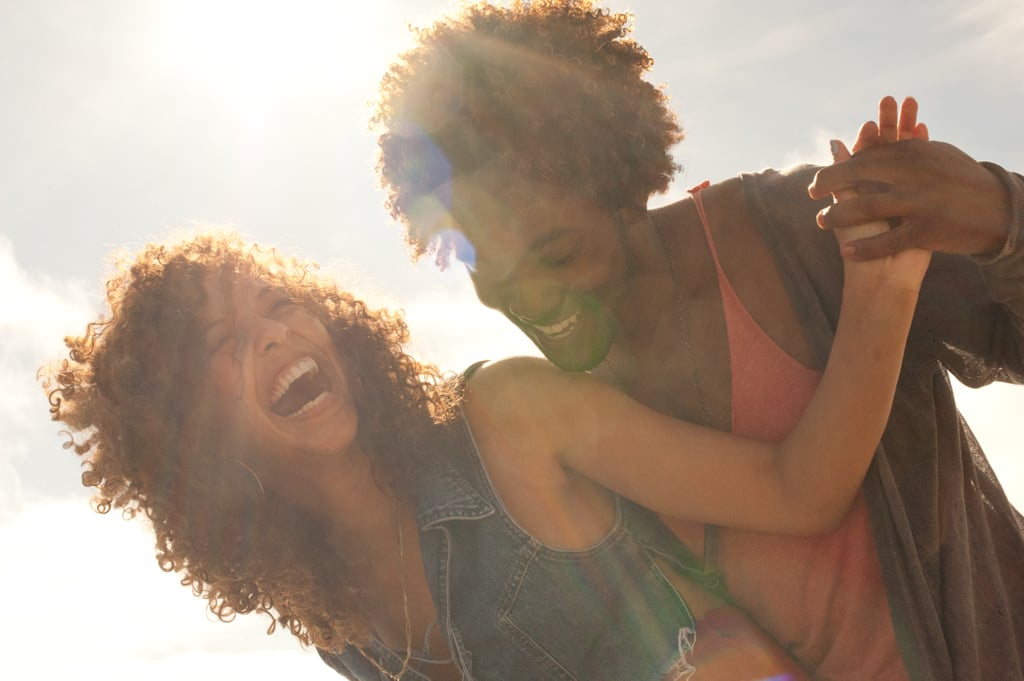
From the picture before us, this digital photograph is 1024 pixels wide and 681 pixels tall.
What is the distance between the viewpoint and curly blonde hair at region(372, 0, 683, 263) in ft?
9.54

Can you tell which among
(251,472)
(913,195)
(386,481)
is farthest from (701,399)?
(251,472)

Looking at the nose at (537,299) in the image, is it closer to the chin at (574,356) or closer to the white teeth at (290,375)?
the chin at (574,356)

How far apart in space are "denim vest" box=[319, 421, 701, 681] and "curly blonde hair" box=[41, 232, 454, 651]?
0.39 meters

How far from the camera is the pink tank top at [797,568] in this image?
9.14 ft

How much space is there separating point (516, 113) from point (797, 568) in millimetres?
1451

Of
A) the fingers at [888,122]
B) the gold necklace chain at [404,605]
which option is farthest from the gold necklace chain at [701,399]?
the gold necklace chain at [404,605]

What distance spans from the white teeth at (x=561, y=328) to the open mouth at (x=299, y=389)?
0.83 meters

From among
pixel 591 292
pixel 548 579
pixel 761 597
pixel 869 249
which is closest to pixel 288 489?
pixel 548 579

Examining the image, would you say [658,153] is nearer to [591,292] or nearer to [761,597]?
[591,292]

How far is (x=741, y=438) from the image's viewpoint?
2857 mm

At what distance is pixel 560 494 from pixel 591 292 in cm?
62

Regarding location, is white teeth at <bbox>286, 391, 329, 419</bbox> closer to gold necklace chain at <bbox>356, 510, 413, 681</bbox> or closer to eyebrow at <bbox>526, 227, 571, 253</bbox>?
gold necklace chain at <bbox>356, 510, 413, 681</bbox>

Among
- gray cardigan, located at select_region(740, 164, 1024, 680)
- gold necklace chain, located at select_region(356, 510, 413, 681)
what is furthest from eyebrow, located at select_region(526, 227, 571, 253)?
gold necklace chain, located at select_region(356, 510, 413, 681)

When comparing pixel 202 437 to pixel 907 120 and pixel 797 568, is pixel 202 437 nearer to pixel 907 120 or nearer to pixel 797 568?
pixel 797 568
